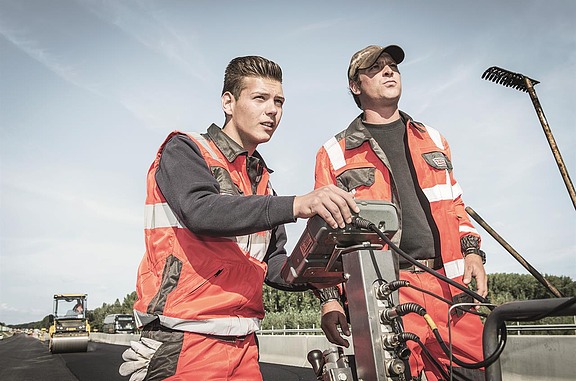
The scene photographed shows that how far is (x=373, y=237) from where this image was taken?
76.0 inches

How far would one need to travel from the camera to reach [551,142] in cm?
611

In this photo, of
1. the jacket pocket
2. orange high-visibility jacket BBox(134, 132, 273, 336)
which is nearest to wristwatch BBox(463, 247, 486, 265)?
the jacket pocket

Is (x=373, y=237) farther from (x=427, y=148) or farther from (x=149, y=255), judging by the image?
(x=427, y=148)

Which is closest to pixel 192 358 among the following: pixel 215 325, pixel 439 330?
pixel 215 325

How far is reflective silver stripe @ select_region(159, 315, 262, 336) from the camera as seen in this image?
222cm

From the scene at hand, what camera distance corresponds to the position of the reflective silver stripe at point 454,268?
3.26m

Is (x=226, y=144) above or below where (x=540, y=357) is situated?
above

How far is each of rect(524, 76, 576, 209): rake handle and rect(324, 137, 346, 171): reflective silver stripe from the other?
3.30 m

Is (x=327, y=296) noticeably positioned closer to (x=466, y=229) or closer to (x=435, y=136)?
(x=466, y=229)

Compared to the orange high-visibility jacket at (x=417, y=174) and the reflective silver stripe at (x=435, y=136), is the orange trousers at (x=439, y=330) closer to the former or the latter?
the orange high-visibility jacket at (x=417, y=174)

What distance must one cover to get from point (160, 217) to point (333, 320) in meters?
1.08

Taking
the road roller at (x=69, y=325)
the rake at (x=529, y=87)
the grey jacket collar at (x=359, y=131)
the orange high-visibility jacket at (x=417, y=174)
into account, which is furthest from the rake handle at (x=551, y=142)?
the road roller at (x=69, y=325)

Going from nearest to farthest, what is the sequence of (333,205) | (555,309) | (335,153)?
(555,309), (333,205), (335,153)

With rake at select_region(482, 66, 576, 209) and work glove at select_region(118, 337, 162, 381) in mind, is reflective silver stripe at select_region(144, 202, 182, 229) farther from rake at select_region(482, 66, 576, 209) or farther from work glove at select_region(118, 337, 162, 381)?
rake at select_region(482, 66, 576, 209)
